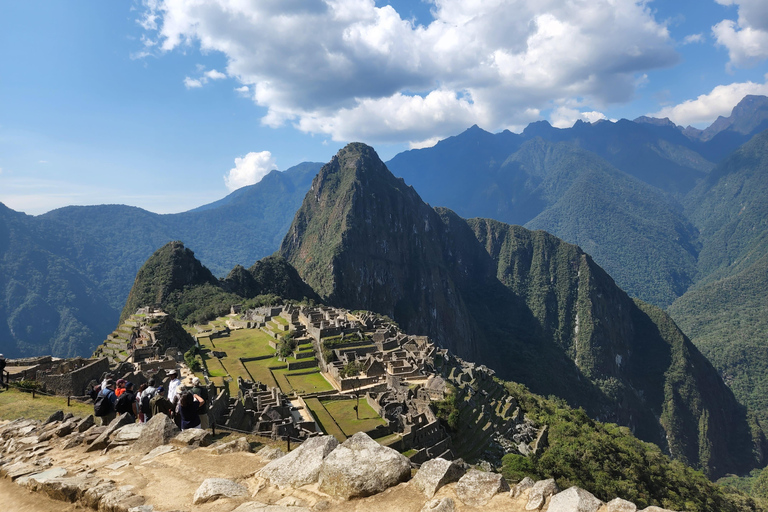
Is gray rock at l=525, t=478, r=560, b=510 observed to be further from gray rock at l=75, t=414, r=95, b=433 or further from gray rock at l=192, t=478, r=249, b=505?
gray rock at l=75, t=414, r=95, b=433

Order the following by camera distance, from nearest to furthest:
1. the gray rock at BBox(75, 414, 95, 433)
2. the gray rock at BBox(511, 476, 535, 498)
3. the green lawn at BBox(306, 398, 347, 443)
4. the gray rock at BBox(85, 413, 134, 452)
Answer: the gray rock at BBox(511, 476, 535, 498)
the gray rock at BBox(85, 413, 134, 452)
the gray rock at BBox(75, 414, 95, 433)
the green lawn at BBox(306, 398, 347, 443)

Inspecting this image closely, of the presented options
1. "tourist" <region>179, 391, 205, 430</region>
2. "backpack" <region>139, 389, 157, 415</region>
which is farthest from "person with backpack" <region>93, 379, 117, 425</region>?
"tourist" <region>179, 391, 205, 430</region>

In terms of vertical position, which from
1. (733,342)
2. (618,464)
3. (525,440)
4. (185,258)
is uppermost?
(185,258)

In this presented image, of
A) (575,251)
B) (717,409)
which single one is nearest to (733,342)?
(717,409)

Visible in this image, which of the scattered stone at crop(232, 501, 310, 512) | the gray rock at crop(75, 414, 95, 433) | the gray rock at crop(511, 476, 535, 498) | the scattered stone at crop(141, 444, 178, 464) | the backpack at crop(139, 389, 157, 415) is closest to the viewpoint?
the scattered stone at crop(232, 501, 310, 512)

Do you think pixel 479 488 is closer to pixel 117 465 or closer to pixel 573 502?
pixel 573 502

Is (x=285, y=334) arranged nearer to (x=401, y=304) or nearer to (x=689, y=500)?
(x=689, y=500)

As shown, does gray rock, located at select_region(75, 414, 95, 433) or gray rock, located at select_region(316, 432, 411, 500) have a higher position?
gray rock, located at select_region(316, 432, 411, 500)
